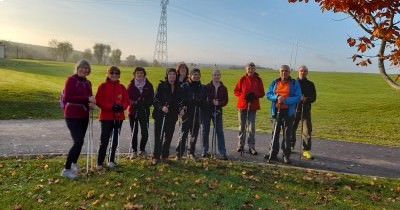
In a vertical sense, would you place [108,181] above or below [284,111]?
below

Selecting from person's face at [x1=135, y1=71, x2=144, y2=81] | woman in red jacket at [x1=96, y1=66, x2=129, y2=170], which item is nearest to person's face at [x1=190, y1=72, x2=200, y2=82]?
person's face at [x1=135, y1=71, x2=144, y2=81]

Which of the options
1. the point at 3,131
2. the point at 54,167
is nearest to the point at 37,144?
the point at 3,131

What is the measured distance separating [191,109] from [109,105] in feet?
7.57

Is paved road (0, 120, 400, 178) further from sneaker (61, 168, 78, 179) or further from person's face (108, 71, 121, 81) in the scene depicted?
person's face (108, 71, 121, 81)

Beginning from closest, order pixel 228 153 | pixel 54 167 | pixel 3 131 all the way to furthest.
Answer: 1. pixel 54 167
2. pixel 228 153
3. pixel 3 131

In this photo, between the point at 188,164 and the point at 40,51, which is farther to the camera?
the point at 40,51

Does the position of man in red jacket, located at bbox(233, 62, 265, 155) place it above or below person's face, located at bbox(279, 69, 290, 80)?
below

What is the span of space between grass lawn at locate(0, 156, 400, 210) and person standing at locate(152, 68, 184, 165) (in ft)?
1.72

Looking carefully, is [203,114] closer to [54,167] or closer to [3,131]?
[54,167]

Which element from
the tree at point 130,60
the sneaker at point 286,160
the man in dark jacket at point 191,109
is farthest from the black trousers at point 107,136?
the tree at point 130,60

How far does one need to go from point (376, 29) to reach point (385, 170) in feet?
15.9

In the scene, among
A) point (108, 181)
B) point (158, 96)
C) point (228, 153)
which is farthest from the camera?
point (228, 153)

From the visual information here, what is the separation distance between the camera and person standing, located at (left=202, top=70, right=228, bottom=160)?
11148 millimetres

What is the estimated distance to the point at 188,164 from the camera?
9.96 m
